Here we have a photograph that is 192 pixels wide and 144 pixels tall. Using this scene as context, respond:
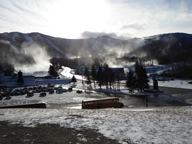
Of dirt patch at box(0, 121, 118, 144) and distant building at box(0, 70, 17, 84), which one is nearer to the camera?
dirt patch at box(0, 121, 118, 144)

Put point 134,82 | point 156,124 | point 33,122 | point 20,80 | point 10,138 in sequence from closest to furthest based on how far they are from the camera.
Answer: point 10,138, point 156,124, point 33,122, point 134,82, point 20,80

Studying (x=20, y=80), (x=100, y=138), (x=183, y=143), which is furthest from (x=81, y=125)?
(x=20, y=80)

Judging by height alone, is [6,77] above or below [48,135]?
above

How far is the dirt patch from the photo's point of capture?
18.2 feet

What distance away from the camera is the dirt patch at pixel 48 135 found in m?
5.54

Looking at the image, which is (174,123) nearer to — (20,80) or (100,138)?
(100,138)

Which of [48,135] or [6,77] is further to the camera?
[6,77]

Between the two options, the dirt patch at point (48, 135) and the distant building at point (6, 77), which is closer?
the dirt patch at point (48, 135)

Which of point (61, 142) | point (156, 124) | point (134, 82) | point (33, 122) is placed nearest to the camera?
point (61, 142)

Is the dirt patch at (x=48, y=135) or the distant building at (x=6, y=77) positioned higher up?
the distant building at (x=6, y=77)

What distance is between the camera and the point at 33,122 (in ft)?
26.2

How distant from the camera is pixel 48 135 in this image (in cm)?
617

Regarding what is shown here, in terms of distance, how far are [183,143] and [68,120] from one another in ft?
18.9

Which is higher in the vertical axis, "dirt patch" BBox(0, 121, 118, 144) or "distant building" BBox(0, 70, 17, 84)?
"distant building" BBox(0, 70, 17, 84)
